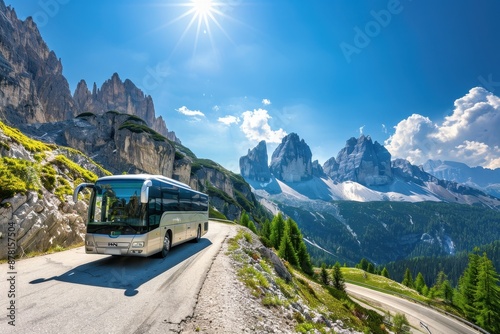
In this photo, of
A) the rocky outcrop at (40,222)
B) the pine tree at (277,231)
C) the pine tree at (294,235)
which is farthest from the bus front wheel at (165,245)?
the pine tree at (277,231)

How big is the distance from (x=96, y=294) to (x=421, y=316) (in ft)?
177

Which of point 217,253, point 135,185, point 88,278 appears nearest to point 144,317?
point 88,278

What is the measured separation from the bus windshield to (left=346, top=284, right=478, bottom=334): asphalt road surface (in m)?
42.4

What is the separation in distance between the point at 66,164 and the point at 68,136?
335ft

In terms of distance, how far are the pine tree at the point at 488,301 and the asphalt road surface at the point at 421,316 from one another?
4632 mm

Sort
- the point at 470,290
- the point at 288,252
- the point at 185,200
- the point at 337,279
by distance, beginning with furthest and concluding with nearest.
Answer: the point at 470,290
the point at 288,252
the point at 337,279
the point at 185,200

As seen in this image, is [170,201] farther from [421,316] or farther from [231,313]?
[421,316]

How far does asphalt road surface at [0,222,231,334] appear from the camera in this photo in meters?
6.77

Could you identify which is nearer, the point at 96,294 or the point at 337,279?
the point at 96,294

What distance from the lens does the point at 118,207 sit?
13.1 meters

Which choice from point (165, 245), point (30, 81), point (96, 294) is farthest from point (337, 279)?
point (30, 81)

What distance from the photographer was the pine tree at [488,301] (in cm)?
4488

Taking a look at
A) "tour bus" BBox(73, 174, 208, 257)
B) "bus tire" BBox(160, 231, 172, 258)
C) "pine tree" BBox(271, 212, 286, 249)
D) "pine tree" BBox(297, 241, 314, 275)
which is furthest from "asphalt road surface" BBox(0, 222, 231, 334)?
"pine tree" BBox(271, 212, 286, 249)

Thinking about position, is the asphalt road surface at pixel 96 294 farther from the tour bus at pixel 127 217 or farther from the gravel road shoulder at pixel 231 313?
the tour bus at pixel 127 217
